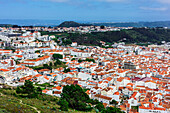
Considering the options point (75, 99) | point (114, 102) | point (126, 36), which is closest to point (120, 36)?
point (126, 36)

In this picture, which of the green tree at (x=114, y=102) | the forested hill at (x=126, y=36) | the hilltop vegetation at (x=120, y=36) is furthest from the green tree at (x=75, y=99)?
the forested hill at (x=126, y=36)

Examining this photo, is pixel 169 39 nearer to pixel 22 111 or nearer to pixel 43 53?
pixel 43 53

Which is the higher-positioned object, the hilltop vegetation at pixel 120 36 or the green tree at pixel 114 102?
the hilltop vegetation at pixel 120 36

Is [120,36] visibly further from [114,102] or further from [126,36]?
[114,102]

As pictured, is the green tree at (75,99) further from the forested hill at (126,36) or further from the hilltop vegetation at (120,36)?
the forested hill at (126,36)

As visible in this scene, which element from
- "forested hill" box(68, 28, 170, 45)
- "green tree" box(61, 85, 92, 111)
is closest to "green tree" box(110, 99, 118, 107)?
"green tree" box(61, 85, 92, 111)

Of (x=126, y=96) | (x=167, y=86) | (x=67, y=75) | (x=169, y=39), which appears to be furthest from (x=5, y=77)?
(x=169, y=39)

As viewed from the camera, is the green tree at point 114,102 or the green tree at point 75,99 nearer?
the green tree at point 75,99

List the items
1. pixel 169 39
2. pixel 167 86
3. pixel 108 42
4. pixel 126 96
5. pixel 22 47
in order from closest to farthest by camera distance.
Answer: pixel 126 96 < pixel 167 86 < pixel 22 47 < pixel 108 42 < pixel 169 39

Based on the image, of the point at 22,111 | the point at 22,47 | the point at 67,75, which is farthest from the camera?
the point at 22,47
